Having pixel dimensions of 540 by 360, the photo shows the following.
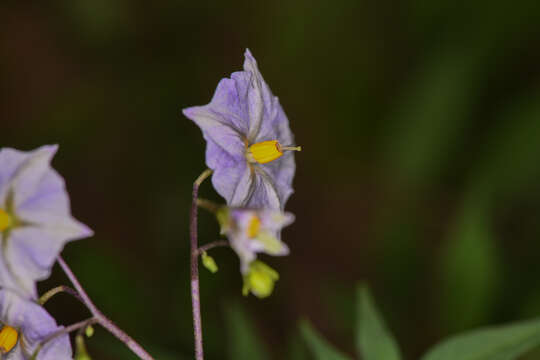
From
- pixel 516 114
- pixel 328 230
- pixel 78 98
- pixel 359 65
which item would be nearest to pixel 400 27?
pixel 359 65

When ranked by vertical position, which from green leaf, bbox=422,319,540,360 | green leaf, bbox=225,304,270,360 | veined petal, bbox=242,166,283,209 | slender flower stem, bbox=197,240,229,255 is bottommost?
green leaf, bbox=225,304,270,360

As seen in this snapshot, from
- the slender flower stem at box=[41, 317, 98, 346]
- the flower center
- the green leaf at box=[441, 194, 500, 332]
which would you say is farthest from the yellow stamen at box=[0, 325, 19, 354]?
the green leaf at box=[441, 194, 500, 332]

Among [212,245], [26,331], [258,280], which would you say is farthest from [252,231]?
[26,331]

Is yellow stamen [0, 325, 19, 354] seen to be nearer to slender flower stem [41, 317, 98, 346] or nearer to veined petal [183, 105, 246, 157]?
slender flower stem [41, 317, 98, 346]

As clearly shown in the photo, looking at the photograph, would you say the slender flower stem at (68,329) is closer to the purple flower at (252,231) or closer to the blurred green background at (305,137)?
the purple flower at (252,231)

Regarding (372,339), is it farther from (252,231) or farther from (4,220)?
(4,220)

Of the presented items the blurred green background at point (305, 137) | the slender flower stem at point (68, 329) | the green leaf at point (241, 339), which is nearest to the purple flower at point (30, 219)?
the slender flower stem at point (68, 329)

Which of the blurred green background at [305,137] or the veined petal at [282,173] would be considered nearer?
the veined petal at [282,173]

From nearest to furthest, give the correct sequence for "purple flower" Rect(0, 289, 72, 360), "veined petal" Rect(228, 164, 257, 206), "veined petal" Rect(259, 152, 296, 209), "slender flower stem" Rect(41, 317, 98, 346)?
1. "slender flower stem" Rect(41, 317, 98, 346)
2. "purple flower" Rect(0, 289, 72, 360)
3. "veined petal" Rect(228, 164, 257, 206)
4. "veined petal" Rect(259, 152, 296, 209)
